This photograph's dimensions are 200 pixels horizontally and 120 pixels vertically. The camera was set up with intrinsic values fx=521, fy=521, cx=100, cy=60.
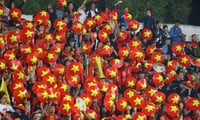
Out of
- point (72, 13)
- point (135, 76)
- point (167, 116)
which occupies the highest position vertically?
→ point (72, 13)

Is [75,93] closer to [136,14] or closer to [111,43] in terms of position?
[111,43]

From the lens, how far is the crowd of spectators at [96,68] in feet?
36.1

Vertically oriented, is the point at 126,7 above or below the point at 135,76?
above

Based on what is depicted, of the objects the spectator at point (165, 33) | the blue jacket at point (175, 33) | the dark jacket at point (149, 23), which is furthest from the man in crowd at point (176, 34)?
the dark jacket at point (149, 23)

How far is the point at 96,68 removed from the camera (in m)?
12.9

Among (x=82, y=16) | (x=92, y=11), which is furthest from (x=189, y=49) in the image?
(x=82, y=16)

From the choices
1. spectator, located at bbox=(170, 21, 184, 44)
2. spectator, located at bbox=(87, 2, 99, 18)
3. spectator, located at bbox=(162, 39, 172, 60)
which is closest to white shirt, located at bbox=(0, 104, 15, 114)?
spectator, located at bbox=(87, 2, 99, 18)

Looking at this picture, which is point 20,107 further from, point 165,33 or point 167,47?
point 165,33

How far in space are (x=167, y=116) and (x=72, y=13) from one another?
424 cm

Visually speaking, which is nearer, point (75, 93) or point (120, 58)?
point (75, 93)

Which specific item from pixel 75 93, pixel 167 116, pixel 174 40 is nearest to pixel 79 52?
pixel 75 93

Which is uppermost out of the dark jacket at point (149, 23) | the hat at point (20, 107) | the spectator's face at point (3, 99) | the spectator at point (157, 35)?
the dark jacket at point (149, 23)

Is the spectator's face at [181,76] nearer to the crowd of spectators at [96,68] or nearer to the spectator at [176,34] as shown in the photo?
the crowd of spectators at [96,68]

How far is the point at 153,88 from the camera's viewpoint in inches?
485
